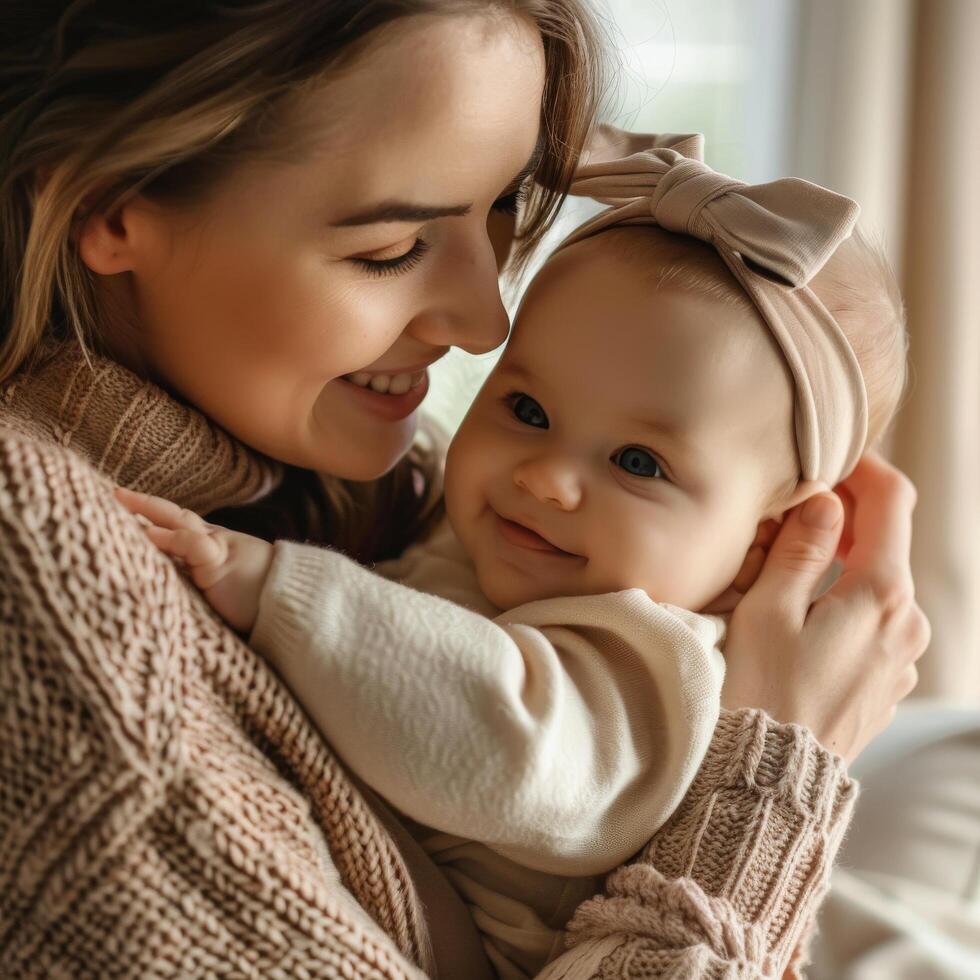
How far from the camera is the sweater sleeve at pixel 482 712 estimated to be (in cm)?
95

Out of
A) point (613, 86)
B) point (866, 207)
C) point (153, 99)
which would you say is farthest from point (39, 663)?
point (866, 207)

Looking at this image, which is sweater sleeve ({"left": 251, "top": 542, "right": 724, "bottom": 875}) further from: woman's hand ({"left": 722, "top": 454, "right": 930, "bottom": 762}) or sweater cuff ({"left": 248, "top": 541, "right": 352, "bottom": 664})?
woman's hand ({"left": 722, "top": 454, "right": 930, "bottom": 762})

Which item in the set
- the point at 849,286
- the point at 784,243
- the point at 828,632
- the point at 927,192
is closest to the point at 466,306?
the point at 784,243

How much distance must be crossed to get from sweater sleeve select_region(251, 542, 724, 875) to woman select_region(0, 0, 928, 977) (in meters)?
0.04

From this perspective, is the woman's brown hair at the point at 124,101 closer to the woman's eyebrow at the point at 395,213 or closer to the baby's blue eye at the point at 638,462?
the woman's eyebrow at the point at 395,213

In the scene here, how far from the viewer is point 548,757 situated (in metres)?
0.97

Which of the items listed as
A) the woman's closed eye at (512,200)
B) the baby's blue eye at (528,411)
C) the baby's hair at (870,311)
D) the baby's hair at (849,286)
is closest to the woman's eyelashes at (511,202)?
the woman's closed eye at (512,200)

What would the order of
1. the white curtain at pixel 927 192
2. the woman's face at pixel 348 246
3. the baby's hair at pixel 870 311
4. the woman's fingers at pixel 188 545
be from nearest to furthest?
the woman's fingers at pixel 188 545, the woman's face at pixel 348 246, the baby's hair at pixel 870 311, the white curtain at pixel 927 192

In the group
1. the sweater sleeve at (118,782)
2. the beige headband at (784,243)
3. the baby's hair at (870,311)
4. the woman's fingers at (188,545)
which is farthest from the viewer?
the baby's hair at (870,311)

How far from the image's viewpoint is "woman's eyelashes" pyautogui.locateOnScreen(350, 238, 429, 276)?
1133mm

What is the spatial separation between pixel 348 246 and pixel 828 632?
675 millimetres

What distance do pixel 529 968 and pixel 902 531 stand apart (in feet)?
2.31

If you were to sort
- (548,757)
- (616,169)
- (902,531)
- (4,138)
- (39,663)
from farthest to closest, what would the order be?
(902,531) < (616,169) < (4,138) < (548,757) < (39,663)

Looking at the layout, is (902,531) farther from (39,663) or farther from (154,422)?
(39,663)
